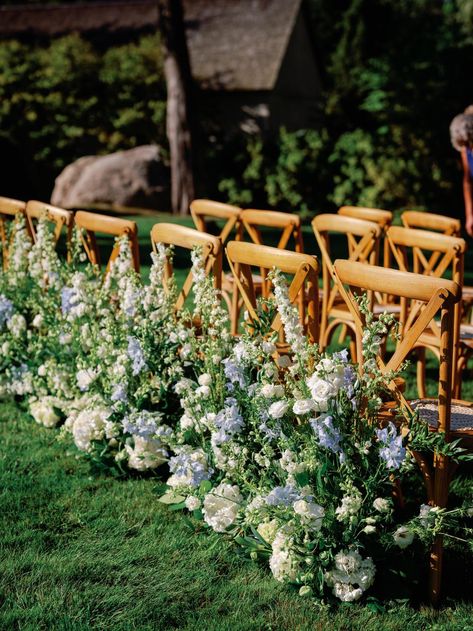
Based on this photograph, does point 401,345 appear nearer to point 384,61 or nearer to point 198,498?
point 198,498

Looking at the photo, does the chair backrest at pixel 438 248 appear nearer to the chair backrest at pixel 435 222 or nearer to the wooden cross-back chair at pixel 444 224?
the wooden cross-back chair at pixel 444 224

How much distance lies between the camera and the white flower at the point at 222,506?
3.41m

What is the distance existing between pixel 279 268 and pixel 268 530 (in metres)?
1.07

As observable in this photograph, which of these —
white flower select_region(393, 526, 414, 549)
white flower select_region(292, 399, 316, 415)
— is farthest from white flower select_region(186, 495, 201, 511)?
white flower select_region(393, 526, 414, 549)

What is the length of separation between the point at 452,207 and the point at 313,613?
1418 cm

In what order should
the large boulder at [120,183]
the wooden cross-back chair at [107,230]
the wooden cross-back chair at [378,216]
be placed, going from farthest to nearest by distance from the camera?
1. the large boulder at [120,183]
2. the wooden cross-back chair at [378,216]
3. the wooden cross-back chair at [107,230]

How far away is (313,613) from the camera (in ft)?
10.2

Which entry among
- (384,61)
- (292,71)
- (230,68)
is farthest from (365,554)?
(292,71)

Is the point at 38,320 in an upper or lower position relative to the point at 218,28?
lower

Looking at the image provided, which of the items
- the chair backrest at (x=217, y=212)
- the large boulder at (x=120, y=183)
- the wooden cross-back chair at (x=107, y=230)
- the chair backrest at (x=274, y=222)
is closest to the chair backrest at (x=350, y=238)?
the chair backrest at (x=274, y=222)

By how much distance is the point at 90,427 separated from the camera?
4246 millimetres

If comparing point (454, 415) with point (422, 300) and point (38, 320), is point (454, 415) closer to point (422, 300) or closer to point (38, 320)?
point (422, 300)

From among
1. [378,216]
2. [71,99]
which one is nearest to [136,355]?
[378,216]

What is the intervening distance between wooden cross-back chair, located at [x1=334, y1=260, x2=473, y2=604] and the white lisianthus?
0.59 m
